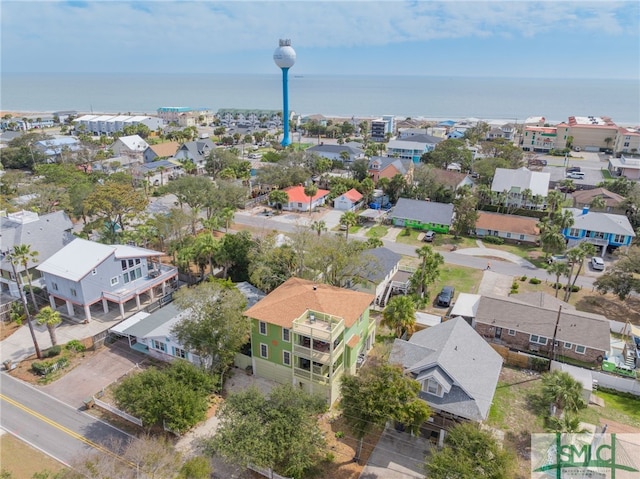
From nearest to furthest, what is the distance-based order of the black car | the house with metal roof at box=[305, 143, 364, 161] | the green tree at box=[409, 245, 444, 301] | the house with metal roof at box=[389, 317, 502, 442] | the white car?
1. the house with metal roof at box=[389, 317, 502, 442]
2. the green tree at box=[409, 245, 444, 301]
3. the black car
4. the white car
5. the house with metal roof at box=[305, 143, 364, 161]

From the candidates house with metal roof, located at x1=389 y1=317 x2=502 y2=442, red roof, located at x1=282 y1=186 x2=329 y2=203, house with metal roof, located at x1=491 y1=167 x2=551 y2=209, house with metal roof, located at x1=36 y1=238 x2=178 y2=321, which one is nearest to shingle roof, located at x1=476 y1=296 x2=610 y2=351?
house with metal roof, located at x1=389 y1=317 x2=502 y2=442

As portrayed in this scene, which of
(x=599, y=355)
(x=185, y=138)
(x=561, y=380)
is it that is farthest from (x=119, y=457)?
(x=185, y=138)

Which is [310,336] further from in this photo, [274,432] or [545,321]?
[545,321]

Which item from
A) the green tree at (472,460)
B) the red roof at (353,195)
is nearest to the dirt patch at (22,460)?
the green tree at (472,460)

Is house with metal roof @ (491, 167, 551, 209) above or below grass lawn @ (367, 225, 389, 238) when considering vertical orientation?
above

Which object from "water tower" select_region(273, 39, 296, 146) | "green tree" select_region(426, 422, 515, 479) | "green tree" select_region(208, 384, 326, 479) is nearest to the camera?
"green tree" select_region(426, 422, 515, 479)

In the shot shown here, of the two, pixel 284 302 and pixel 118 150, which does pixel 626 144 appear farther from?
pixel 118 150

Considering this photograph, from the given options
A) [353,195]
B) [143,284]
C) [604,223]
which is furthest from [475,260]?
Answer: [143,284]

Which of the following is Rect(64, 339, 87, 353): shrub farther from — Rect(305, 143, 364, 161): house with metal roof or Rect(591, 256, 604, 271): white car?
Rect(305, 143, 364, 161): house with metal roof
